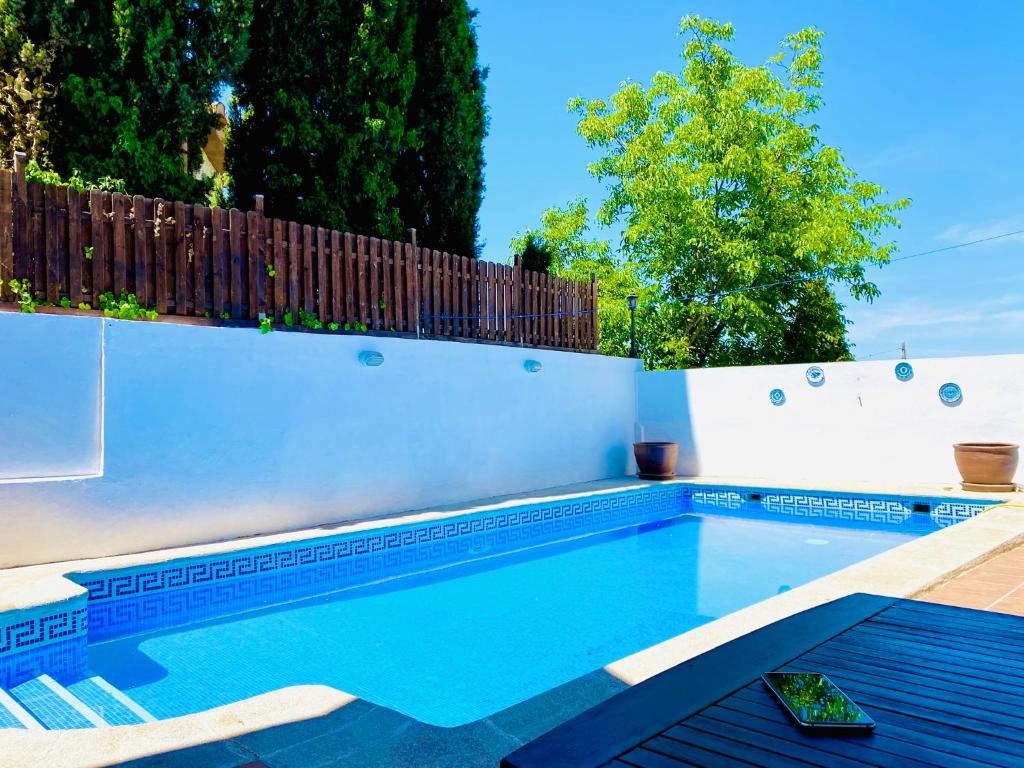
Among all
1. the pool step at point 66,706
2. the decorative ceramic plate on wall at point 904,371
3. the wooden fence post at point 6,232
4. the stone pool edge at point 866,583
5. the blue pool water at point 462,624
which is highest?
the wooden fence post at point 6,232

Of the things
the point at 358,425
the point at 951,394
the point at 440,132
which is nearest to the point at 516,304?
the point at 358,425

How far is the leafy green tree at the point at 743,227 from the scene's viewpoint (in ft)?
40.4

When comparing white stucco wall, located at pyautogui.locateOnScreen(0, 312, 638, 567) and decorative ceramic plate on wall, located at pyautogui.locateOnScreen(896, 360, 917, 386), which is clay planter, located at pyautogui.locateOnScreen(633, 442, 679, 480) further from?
decorative ceramic plate on wall, located at pyautogui.locateOnScreen(896, 360, 917, 386)

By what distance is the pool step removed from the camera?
9.72 feet

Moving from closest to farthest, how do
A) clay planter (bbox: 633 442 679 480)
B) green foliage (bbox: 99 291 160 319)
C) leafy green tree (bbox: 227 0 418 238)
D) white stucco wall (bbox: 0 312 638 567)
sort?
white stucco wall (bbox: 0 312 638 567)
green foliage (bbox: 99 291 160 319)
clay planter (bbox: 633 442 679 480)
leafy green tree (bbox: 227 0 418 238)

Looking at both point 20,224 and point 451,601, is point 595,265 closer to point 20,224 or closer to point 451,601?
point 451,601

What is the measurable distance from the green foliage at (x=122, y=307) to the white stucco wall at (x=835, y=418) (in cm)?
690

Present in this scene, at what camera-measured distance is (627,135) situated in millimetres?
14789

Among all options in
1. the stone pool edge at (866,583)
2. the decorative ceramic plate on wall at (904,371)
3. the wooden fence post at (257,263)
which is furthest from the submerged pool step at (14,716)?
the decorative ceramic plate on wall at (904,371)

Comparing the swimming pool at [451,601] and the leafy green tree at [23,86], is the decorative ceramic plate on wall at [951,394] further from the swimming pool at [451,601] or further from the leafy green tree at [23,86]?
the leafy green tree at [23,86]

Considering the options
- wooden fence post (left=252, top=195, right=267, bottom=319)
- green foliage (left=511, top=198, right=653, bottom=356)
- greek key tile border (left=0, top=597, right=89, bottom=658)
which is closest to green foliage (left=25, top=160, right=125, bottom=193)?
wooden fence post (left=252, top=195, right=267, bottom=319)

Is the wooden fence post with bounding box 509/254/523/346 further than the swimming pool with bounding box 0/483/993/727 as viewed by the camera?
Yes

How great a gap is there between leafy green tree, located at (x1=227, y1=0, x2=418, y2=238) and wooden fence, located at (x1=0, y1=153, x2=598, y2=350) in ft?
9.25

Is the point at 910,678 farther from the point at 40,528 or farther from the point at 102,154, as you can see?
the point at 102,154
